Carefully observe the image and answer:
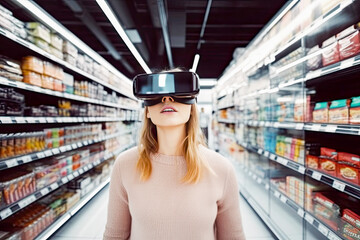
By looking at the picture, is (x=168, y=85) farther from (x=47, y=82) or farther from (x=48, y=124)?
(x=48, y=124)

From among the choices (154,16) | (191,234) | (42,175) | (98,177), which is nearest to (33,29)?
(42,175)

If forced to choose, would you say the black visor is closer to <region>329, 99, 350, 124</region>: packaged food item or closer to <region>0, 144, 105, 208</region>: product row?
<region>329, 99, 350, 124</region>: packaged food item

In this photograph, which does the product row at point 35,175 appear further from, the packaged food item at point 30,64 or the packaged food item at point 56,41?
the packaged food item at point 56,41

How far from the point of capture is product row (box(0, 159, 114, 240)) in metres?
2.11

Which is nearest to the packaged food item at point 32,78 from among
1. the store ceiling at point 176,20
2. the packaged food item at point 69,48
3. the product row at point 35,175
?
the packaged food item at point 69,48

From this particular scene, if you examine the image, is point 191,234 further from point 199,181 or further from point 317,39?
point 317,39

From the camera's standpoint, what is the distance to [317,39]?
2.40 meters

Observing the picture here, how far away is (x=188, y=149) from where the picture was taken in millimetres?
1020

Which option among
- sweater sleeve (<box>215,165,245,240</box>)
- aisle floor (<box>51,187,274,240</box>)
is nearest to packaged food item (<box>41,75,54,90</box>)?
aisle floor (<box>51,187,274,240</box>)

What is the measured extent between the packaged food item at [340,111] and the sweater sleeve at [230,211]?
1332 millimetres

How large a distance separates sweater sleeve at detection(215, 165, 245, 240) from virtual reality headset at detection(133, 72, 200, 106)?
0.41m

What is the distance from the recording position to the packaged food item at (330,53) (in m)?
1.82

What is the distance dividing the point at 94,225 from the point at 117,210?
7.38 feet

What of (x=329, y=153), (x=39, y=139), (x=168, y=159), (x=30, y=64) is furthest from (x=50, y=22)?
(x=329, y=153)
